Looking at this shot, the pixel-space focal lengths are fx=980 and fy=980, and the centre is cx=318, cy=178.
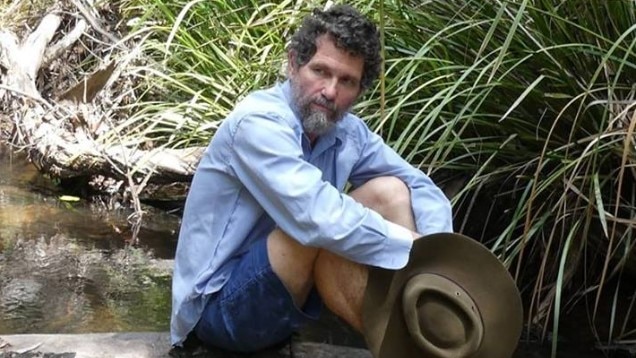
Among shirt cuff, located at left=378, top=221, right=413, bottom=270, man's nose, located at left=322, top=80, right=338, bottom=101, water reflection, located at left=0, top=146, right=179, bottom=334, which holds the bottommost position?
water reflection, located at left=0, top=146, right=179, bottom=334

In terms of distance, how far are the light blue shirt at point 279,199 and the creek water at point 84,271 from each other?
61 centimetres

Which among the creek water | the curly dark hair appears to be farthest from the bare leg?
the creek water

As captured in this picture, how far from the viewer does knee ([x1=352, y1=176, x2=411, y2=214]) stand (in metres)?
2.11

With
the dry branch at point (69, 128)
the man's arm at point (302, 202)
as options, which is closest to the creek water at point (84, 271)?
the dry branch at point (69, 128)

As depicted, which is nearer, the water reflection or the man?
the man

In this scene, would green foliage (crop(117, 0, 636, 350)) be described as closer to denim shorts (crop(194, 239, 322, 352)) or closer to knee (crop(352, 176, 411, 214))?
knee (crop(352, 176, 411, 214))

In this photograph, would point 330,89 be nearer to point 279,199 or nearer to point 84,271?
point 279,199

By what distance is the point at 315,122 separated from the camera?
1.97 metres

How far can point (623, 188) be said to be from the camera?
2.60 meters

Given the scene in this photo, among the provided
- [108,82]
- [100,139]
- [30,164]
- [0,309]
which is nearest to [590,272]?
[0,309]

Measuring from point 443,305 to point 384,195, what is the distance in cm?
32

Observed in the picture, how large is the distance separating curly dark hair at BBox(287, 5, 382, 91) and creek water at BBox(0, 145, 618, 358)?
0.90 meters

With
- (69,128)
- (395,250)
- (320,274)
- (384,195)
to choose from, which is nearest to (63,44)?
(69,128)

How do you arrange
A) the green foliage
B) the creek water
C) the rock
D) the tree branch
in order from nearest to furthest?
the rock < the green foliage < the creek water < the tree branch
